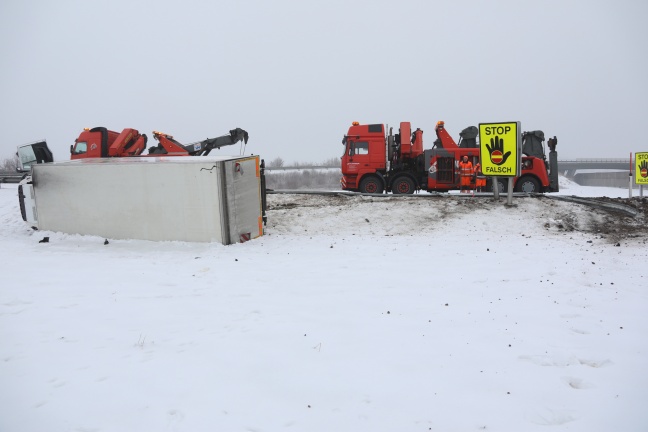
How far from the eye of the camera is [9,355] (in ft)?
14.1

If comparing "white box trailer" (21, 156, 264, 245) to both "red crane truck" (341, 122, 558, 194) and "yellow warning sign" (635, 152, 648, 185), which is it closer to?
"red crane truck" (341, 122, 558, 194)

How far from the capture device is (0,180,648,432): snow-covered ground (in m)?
3.50

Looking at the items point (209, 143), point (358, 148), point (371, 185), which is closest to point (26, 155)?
point (209, 143)

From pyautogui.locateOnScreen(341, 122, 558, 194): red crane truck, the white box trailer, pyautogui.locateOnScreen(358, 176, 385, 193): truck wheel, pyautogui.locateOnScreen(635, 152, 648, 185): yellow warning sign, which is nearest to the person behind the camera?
the white box trailer

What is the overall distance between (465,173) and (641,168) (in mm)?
6859

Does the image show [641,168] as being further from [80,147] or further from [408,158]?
[80,147]

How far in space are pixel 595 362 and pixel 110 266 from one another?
729 centimetres

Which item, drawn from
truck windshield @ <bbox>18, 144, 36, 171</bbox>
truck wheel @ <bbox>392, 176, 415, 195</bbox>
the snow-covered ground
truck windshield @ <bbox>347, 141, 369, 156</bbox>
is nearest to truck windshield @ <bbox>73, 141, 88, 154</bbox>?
truck windshield @ <bbox>18, 144, 36, 171</bbox>

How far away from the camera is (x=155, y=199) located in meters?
9.86

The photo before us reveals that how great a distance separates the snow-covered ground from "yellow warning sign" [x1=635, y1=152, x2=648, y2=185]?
1049 centimetres

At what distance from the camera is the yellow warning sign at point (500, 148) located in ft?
42.6

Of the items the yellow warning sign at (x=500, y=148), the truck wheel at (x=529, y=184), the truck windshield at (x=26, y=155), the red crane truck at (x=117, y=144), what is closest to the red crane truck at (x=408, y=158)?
the truck wheel at (x=529, y=184)

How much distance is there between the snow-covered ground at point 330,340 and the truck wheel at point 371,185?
9633mm

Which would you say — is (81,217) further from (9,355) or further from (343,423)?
(343,423)
